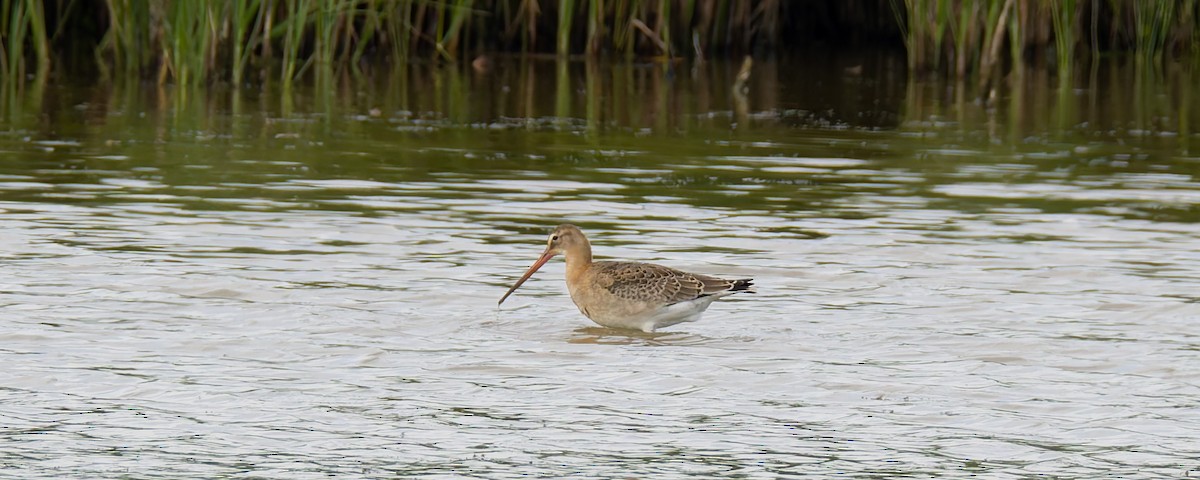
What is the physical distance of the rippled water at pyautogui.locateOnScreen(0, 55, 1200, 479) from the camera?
5727 millimetres

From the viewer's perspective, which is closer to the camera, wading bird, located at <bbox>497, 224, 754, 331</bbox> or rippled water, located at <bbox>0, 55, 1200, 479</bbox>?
rippled water, located at <bbox>0, 55, 1200, 479</bbox>

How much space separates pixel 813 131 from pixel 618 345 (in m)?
8.16

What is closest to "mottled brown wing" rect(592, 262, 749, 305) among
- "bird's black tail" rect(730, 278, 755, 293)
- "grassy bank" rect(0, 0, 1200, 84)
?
"bird's black tail" rect(730, 278, 755, 293)

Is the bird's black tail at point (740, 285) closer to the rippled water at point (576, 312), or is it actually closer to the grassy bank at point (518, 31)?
the rippled water at point (576, 312)

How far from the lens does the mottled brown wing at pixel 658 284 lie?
307 inches

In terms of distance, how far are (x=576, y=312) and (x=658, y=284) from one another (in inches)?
32.8

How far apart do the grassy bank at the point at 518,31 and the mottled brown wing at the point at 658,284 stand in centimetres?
851

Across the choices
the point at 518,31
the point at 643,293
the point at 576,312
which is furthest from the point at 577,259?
the point at 518,31

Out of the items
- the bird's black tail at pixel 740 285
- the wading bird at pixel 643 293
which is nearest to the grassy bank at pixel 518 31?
the wading bird at pixel 643 293

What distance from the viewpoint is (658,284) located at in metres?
7.84

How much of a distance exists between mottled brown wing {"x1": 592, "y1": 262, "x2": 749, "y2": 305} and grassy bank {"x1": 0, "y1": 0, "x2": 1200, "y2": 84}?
8.51 metres

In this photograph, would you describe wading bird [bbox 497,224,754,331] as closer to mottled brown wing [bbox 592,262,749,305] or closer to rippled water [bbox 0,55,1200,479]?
mottled brown wing [bbox 592,262,749,305]

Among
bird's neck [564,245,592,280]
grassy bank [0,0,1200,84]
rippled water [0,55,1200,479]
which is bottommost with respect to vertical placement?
rippled water [0,55,1200,479]

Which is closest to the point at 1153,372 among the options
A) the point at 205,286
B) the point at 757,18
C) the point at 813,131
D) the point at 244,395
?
the point at 244,395
